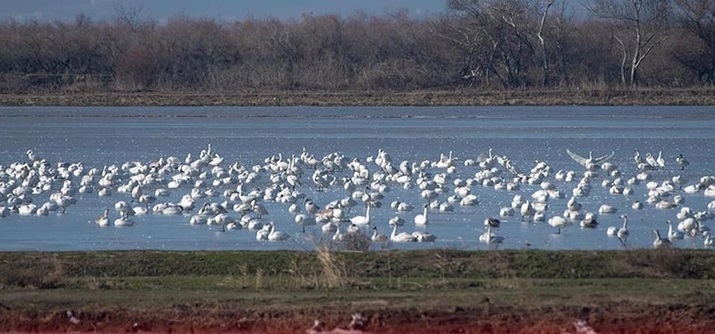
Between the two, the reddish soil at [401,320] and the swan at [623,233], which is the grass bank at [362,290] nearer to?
the reddish soil at [401,320]

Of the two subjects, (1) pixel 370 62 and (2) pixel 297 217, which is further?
(1) pixel 370 62

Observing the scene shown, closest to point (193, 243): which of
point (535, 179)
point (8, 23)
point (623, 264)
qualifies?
point (623, 264)

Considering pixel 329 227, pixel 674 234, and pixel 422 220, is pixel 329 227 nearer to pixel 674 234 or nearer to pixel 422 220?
pixel 422 220

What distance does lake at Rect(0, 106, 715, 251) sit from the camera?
62.4ft

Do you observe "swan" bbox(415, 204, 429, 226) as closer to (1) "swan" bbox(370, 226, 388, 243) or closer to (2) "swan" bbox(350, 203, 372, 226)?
(2) "swan" bbox(350, 203, 372, 226)

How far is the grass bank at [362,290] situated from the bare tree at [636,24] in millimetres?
49222

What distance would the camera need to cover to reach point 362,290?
13344 millimetres

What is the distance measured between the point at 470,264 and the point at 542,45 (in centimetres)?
5129

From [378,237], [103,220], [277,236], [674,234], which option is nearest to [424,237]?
[378,237]

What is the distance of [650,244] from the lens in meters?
17.2

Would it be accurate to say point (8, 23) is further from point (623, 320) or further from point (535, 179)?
point (623, 320)

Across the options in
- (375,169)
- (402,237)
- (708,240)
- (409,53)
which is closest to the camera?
(708,240)

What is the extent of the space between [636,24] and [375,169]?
38.4 meters

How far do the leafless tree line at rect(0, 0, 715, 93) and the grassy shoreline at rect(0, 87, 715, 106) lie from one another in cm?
179
